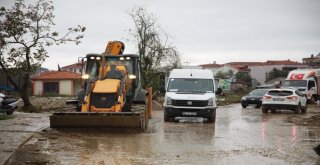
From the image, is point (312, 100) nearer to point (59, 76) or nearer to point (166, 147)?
point (166, 147)

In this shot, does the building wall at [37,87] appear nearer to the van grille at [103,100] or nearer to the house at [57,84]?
the house at [57,84]

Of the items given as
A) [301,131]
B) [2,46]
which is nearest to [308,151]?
[301,131]

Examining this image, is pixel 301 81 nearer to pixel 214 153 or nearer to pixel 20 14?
pixel 20 14

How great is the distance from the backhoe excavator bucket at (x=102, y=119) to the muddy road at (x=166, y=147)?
0.28 metres

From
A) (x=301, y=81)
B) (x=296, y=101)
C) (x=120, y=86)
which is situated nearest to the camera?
(x=120, y=86)

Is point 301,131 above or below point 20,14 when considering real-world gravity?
below

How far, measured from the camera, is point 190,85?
70.4 feet

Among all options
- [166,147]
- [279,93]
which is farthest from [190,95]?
[279,93]

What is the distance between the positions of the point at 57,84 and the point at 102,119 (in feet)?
170

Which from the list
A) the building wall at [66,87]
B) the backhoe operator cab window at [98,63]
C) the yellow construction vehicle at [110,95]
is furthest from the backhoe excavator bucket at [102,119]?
the building wall at [66,87]

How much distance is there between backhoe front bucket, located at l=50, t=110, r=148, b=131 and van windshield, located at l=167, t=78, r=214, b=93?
240 inches

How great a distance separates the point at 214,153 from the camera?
37.1ft

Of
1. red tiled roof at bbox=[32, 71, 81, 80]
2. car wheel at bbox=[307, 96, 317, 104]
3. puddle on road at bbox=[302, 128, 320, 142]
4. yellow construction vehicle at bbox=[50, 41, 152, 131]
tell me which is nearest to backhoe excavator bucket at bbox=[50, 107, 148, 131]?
yellow construction vehicle at bbox=[50, 41, 152, 131]

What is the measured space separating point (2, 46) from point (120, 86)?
14.2 m
